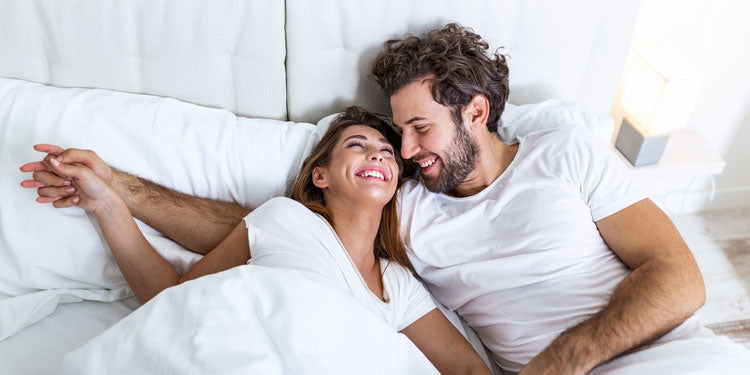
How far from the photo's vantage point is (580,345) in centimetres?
139

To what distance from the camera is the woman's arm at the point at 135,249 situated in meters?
1.48

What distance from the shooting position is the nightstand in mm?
2205

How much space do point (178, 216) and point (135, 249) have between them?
164 mm

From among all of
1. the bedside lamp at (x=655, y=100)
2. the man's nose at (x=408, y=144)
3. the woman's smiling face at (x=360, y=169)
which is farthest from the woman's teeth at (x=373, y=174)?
the bedside lamp at (x=655, y=100)

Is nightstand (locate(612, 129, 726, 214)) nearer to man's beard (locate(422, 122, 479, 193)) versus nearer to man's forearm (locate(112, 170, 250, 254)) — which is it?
man's beard (locate(422, 122, 479, 193))

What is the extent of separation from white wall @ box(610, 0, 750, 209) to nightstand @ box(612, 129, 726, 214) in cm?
15

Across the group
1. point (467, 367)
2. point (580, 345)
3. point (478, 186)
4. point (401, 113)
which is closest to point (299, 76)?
point (401, 113)

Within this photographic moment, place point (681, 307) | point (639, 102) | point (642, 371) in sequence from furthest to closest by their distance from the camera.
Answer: point (639, 102) → point (681, 307) → point (642, 371)

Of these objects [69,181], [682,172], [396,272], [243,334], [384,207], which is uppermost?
[69,181]

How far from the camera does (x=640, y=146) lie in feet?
7.08

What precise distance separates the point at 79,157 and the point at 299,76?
643 mm

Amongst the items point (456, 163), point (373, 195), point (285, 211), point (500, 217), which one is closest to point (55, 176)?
point (285, 211)

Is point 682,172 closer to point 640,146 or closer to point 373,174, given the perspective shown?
point 640,146

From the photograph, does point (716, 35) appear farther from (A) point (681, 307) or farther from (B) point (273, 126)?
(B) point (273, 126)
